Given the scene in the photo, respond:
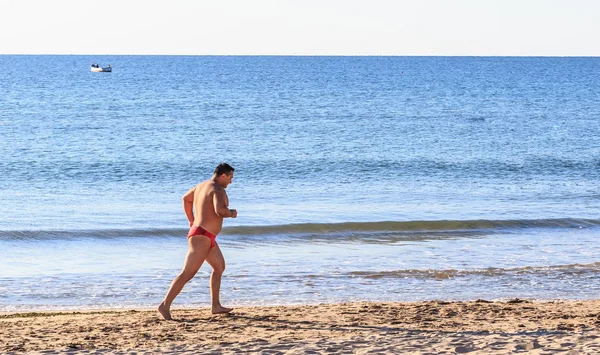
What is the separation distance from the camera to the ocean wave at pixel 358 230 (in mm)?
14586

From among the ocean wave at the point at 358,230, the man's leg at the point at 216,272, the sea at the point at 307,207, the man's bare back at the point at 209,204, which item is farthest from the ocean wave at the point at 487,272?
the man's bare back at the point at 209,204

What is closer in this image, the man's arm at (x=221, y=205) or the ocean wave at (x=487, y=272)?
the man's arm at (x=221, y=205)

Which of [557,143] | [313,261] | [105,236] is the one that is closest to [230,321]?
[313,261]

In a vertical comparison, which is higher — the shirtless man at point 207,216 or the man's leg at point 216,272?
the shirtless man at point 207,216

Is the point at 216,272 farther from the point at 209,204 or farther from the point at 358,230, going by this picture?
the point at 358,230

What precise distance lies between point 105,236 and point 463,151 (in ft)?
59.8

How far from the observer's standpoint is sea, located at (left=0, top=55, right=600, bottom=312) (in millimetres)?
10742

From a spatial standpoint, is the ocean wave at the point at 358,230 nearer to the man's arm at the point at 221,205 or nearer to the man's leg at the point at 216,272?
→ the man's leg at the point at 216,272

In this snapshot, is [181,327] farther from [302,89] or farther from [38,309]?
[302,89]

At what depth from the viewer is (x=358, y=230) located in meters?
15.1

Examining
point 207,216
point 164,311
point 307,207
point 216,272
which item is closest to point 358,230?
point 307,207

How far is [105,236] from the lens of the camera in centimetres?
1443

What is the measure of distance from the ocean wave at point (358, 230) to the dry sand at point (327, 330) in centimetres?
568

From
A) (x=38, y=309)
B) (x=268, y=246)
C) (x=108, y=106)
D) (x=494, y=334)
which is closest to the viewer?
(x=494, y=334)
